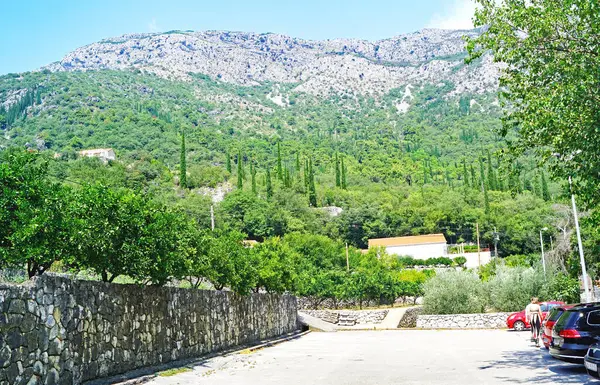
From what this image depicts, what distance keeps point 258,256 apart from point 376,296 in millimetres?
28973

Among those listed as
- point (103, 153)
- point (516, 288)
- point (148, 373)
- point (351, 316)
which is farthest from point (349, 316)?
point (103, 153)

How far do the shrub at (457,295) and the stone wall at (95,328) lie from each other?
945 inches

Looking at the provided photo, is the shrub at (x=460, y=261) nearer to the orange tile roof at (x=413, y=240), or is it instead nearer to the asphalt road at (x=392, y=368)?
the orange tile roof at (x=413, y=240)

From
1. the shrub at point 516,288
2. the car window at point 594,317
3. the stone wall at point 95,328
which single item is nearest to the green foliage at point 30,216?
the stone wall at point 95,328

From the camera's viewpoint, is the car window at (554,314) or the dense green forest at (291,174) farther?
the dense green forest at (291,174)

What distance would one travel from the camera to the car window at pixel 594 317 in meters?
12.6

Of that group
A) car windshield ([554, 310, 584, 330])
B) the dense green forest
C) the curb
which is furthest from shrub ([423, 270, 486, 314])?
car windshield ([554, 310, 584, 330])

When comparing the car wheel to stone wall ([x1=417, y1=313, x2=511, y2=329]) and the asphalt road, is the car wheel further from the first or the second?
the asphalt road

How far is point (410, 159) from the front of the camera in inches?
6831

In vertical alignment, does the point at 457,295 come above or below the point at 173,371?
below

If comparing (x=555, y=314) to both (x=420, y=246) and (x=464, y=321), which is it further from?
(x=420, y=246)

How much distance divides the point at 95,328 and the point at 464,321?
3044cm

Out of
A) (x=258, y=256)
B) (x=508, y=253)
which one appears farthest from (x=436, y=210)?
(x=258, y=256)

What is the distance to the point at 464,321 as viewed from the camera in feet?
123
